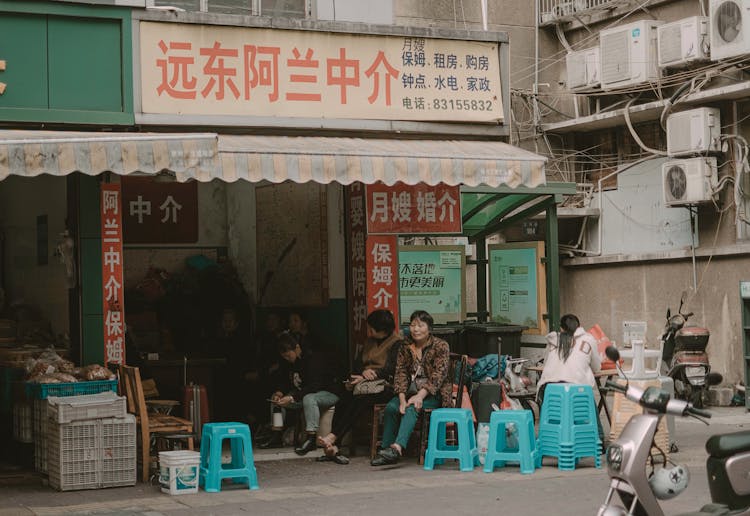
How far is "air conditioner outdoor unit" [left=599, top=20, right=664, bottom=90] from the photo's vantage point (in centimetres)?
1723

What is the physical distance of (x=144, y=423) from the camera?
32.4ft

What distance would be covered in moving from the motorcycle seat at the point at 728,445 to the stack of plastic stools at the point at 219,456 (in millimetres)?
4340

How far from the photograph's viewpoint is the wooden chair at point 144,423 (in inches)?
390

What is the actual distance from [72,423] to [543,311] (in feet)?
22.8

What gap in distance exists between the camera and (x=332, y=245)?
518 inches

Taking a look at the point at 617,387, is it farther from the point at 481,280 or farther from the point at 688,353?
the point at 688,353

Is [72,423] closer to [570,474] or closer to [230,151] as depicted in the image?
[230,151]

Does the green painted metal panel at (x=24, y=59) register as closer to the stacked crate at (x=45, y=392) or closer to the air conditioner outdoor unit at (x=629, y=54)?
the stacked crate at (x=45, y=392)

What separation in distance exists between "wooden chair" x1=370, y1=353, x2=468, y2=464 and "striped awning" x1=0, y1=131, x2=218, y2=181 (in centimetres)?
319

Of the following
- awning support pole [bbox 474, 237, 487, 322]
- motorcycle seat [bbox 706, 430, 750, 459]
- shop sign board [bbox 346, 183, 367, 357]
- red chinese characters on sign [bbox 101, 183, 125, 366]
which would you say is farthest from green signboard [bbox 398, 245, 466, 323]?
motorcycle seat [bbox 706, 430, 750, 459]

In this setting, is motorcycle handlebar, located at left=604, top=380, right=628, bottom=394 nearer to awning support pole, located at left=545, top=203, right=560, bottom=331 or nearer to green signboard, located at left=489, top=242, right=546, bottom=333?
awning support pole, located at left=545, top=203, right=560, bottom=331

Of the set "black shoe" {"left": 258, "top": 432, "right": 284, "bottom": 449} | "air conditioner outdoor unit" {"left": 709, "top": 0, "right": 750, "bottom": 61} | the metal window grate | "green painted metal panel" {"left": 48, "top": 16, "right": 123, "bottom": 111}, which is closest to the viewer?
"green painted metal panel" {"left": 48, "top": 16, "right": 123, "bottom": 111}

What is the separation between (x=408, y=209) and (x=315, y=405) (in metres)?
2.38

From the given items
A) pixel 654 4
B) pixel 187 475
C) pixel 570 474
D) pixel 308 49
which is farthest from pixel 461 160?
pixel 654 4
